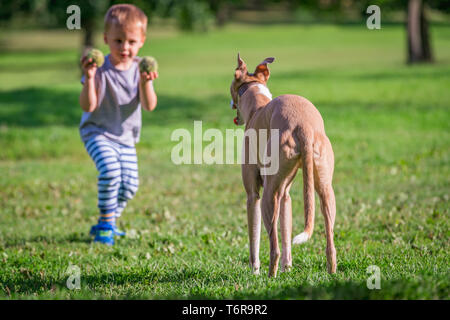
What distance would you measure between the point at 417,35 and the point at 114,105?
88.5 feet

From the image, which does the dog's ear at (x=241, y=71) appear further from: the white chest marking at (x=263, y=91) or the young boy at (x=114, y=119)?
the young boy at (x=114, y=119)

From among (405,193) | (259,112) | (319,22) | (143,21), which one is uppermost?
(319,22)

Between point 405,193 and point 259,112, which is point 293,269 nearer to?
point 259,112

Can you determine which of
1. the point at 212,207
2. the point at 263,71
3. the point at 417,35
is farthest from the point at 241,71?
the point at 417,35

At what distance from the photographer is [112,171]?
6793mm

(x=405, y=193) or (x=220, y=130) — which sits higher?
(x=220, y=130)

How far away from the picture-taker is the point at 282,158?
13.9 ft

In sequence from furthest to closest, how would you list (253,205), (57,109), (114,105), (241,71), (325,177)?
(57,109), (114,105), (241,71), (253,205), (325,177)

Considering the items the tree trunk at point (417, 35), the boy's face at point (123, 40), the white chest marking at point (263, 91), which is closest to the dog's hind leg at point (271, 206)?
the white chest marking at point (263, 91)

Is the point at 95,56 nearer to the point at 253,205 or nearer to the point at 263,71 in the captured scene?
the point at 263,71

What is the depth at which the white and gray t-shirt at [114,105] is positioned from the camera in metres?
6.83

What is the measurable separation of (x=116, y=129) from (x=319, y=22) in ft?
247

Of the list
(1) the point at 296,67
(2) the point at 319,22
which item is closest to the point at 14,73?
(1) the point at 296,67
